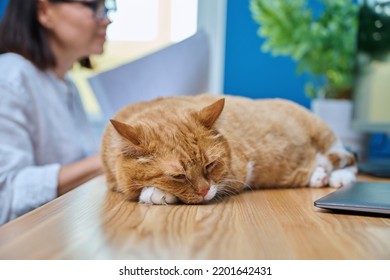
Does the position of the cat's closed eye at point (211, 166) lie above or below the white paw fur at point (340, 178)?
above

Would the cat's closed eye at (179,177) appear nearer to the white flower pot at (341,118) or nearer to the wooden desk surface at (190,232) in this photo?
the wooden desk surface at (190,232)

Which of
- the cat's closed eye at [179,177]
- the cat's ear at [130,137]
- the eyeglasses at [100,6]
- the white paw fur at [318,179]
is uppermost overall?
the eyeglasses at [100,6]

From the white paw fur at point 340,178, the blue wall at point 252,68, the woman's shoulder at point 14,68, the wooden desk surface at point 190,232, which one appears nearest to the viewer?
the wooden desk surface at point 190,232

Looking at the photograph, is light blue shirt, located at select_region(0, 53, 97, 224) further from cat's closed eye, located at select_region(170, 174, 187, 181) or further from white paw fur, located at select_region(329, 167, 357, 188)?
white paw fur, located at select_region(329, 167, 357, 188)

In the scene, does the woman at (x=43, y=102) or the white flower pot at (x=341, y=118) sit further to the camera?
the white flower pot at (x=341, y=118)

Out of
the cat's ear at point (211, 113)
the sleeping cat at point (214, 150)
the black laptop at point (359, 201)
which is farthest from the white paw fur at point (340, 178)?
the cat's ear at point (211, 113)

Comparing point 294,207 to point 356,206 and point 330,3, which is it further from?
point 330,3

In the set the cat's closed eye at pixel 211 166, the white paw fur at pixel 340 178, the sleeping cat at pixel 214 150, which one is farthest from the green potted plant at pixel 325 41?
the cat's closed eye at pixel 211 166

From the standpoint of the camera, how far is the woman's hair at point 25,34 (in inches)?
50.7

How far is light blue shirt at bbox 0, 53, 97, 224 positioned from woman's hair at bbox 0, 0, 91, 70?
0.13ft

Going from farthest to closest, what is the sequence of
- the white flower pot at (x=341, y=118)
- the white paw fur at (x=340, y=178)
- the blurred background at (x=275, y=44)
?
the white flower pot at (x=341, y=118) → the blurred background at (x=275, y=44) → the white paw fur at (x=340, y=178)

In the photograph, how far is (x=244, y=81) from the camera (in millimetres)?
1755

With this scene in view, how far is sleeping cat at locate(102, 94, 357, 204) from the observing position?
0.78m

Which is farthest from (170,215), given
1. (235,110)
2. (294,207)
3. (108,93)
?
(108,93)
